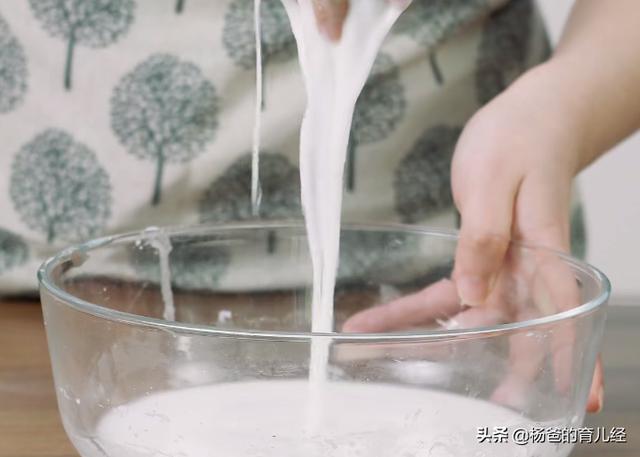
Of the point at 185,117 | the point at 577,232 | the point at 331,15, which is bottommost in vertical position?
the point at 577,232

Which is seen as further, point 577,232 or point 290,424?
point 577,232

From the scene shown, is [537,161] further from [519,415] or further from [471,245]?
[519,415]

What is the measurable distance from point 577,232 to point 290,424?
53 centimetres

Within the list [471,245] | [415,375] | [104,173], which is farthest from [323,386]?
[104,173]

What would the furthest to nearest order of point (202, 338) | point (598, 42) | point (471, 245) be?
point (598, 42)
point (471, 245)
point (202, 338)

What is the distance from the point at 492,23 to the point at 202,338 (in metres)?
0.57

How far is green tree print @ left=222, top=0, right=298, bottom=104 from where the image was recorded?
0.87m

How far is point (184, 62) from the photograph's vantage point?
871mm

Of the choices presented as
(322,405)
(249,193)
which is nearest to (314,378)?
(322,405)

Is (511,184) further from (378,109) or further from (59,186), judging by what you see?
(59,186)

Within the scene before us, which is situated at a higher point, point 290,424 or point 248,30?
A: point 248,30

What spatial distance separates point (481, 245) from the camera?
644mm

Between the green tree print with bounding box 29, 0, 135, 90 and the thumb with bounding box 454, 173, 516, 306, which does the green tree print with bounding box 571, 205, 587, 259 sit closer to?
the thumb with bounding box 454, 173, 516, 306

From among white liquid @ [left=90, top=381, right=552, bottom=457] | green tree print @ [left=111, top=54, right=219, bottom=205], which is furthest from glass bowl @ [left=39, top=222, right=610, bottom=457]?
green tree print @ [left=111, top=54, right=219, bottom=205]
